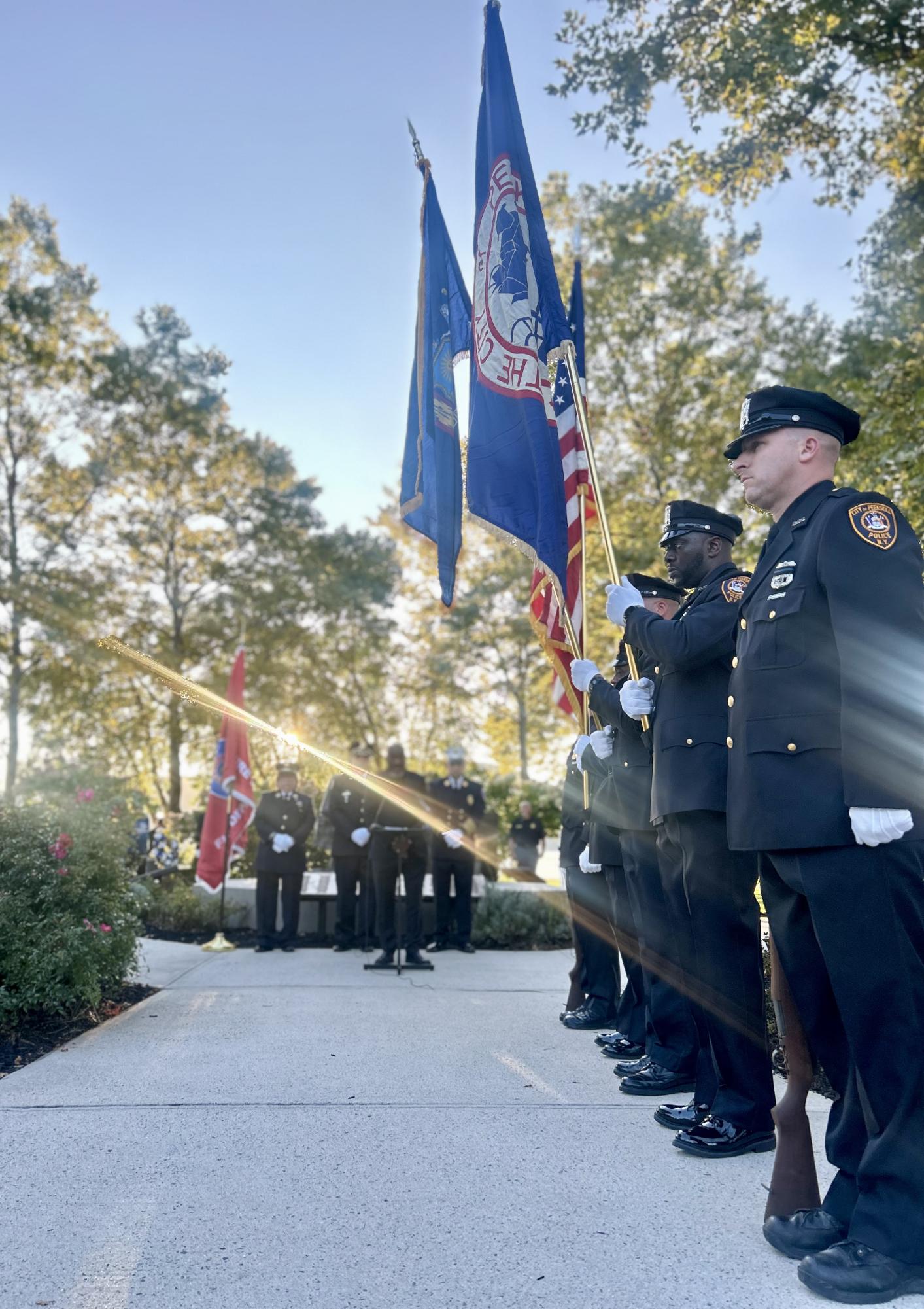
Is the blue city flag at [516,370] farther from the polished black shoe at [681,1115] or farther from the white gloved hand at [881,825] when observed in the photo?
the white gloved hand at [881,825]

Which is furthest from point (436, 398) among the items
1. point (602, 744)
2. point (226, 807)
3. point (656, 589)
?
point (226, 807)

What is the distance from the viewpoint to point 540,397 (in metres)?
5.20

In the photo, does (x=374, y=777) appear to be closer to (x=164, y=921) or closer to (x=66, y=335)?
(x=164, y=921)

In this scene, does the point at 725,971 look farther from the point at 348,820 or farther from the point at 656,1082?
the point at 348,820

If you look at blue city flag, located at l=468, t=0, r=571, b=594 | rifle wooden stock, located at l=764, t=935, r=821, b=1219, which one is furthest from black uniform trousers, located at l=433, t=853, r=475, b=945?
rifle wooden stock, located at l=764, t=935, r=821, b=1219

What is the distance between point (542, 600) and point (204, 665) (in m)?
21.4

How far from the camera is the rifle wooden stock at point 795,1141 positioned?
2621 millimetres

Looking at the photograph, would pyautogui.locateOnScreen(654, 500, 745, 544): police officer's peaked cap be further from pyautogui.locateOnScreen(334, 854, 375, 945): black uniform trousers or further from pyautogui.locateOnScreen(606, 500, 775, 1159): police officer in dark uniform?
pyautogui.locateOnScreen(334, 854, 375, 945): black uniform trousers

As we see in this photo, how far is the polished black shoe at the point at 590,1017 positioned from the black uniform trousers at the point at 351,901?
440 centimetres

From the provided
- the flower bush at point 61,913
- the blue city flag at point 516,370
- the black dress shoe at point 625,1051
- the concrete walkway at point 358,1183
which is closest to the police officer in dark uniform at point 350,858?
the flower bush at point 61,913

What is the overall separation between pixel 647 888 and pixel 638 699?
117cm

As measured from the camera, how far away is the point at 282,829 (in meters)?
10.1

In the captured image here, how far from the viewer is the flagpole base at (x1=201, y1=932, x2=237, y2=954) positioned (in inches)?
378

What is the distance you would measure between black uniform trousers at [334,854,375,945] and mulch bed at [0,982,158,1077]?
3.83m
